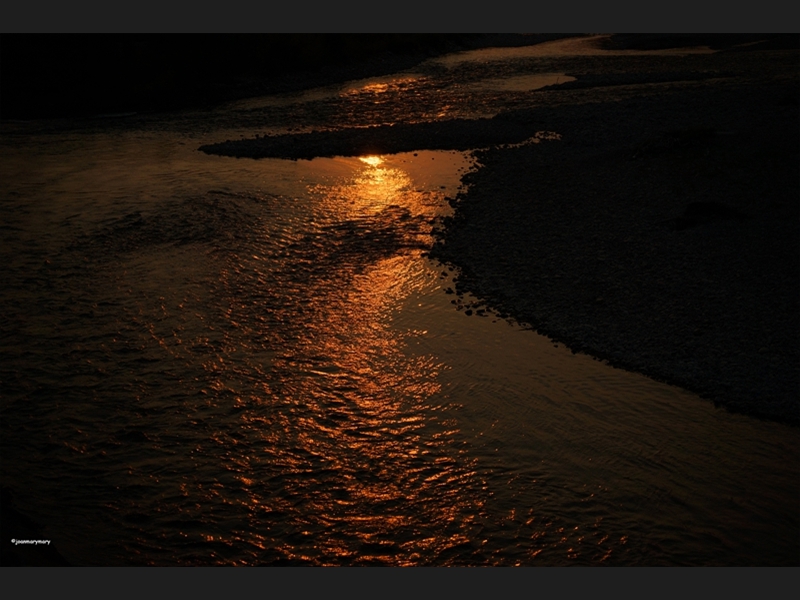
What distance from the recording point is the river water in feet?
28.7

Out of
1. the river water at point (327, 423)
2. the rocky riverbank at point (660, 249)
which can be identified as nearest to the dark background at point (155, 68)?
the river water at point (327, 423)

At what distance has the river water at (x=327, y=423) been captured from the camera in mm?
8758

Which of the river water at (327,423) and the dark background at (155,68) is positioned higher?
the dark background at (155,68)

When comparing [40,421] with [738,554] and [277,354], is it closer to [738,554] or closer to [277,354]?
[277,354]

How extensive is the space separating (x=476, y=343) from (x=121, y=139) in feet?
76.8

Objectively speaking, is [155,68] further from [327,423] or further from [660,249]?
[327,423]

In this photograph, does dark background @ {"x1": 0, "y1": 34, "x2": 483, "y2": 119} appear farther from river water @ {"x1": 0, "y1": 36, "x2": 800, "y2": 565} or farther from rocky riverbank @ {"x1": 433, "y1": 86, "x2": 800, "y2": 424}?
rocky riverbank @ {"x1": 433, "y1": 86, "x2": 800, "y2": 424}

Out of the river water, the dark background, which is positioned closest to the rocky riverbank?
the river water

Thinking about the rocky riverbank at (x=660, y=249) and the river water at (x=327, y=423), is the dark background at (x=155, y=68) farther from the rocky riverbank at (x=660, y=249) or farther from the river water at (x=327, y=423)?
the rocky riverbank at (x=660, y=249)

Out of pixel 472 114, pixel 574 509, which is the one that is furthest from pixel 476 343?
pixel 472 114

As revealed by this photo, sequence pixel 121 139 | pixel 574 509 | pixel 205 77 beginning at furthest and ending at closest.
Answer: pixel 205 77 < pixel 121 139 < pixel 574 509

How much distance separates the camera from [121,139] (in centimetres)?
3041

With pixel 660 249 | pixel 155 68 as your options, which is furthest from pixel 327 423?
pixel 155 68

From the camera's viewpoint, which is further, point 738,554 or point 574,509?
point 574,509
